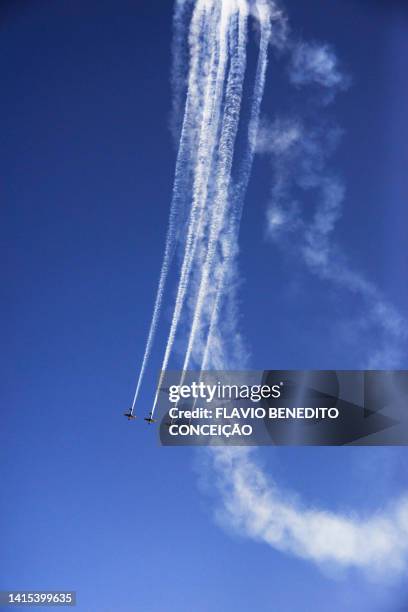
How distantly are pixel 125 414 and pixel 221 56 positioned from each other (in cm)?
1353

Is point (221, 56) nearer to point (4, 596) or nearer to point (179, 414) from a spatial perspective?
point (179, 414)

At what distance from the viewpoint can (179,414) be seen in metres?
17.8

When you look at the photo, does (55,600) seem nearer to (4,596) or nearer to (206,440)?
(4,596)

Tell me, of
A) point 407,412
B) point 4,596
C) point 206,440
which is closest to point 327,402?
point 407,412

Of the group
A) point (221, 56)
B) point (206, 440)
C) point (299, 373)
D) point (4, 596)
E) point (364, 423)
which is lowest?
point (4, 596)

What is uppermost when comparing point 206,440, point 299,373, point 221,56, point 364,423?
point 221,56

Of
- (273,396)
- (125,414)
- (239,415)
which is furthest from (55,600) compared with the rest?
(273,396)

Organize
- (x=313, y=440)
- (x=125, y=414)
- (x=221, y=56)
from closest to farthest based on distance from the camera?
(x=221, y=56), (x=313, y=440), (x=125, y=414)

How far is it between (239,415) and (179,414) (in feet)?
7.86

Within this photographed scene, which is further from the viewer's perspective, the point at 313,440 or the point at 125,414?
the point at 125,414

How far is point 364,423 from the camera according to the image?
17.4 meters

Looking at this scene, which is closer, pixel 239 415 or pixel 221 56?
pixel 221 56

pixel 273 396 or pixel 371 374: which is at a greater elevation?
pixel 371 374

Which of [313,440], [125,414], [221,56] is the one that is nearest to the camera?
[221,56]
